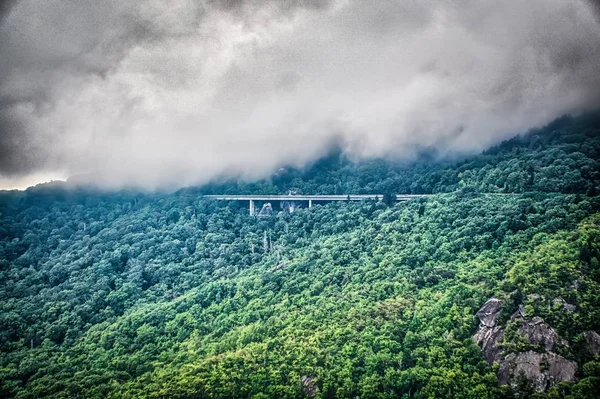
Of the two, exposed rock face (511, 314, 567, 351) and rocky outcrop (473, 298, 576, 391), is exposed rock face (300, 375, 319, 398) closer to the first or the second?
rocky outcrop (473, 298, 576, 391)

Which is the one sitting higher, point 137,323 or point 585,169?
point 585,169

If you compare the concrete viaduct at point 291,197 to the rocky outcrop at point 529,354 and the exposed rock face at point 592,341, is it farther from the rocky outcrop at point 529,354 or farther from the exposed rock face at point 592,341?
the exposed rock face at point 592,341

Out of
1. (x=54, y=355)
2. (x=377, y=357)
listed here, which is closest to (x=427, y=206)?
(x=377, y=357)

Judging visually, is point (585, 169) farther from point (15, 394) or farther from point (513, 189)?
point (15, 394)

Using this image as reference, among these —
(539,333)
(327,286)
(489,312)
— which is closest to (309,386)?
(327,286)

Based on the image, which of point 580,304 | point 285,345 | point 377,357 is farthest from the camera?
point 285,345

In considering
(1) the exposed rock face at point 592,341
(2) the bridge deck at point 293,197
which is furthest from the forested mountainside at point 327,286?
(2) the bridge deck at point 293,197

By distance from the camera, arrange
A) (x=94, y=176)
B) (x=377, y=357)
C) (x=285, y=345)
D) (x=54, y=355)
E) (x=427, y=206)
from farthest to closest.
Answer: (x=94, y=176) < (x=427, y=206) < (x=54, y=355) < (x=285, y=345) < (x=377, y=357)
